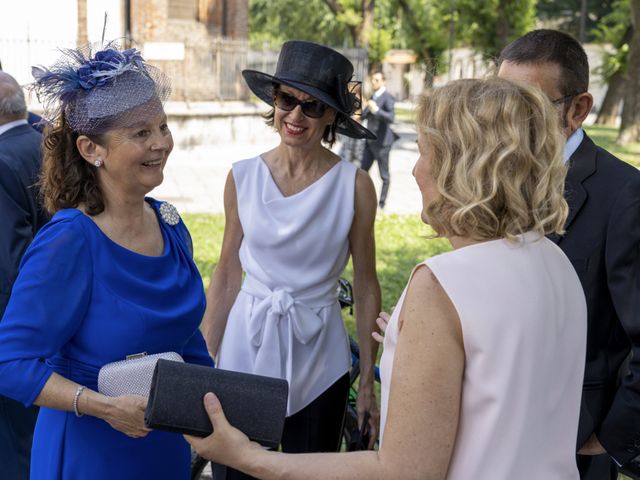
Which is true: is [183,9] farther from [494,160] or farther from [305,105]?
[494,160]

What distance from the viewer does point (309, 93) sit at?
10.8ft

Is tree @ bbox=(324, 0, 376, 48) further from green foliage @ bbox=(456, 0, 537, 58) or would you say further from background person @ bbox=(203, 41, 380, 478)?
background person @ bbox=(203, 41, 380, 478)

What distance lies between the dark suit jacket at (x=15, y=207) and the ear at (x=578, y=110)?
2.35 meters

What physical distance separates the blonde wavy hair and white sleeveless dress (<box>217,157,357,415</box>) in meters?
1.54

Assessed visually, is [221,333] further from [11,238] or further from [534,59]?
[534,59]

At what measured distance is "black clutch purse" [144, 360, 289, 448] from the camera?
1.90m

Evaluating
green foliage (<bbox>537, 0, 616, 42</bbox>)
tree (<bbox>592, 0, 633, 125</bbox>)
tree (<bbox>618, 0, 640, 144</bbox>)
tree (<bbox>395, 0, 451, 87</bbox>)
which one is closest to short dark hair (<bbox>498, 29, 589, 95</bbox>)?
tree (<bbox>618, 0, 640, 144</bbox>)

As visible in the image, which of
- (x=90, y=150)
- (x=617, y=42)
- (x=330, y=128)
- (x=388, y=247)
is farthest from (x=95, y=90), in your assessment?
(x=617, y=42)

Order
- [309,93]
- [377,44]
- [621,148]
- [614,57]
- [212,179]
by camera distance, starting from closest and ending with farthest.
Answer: [309,93], [212,179], [621,148], [377,44], [614,57]

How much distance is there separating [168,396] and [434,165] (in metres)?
0.80

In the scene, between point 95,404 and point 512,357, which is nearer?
point 512,357

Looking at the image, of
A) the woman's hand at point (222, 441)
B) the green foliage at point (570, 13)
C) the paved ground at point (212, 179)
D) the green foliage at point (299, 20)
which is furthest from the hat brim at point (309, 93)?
the green foliage at point (570, 13)

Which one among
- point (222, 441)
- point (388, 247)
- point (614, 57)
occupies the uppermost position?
point (222, 441)

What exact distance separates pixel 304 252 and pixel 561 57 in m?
1.22
